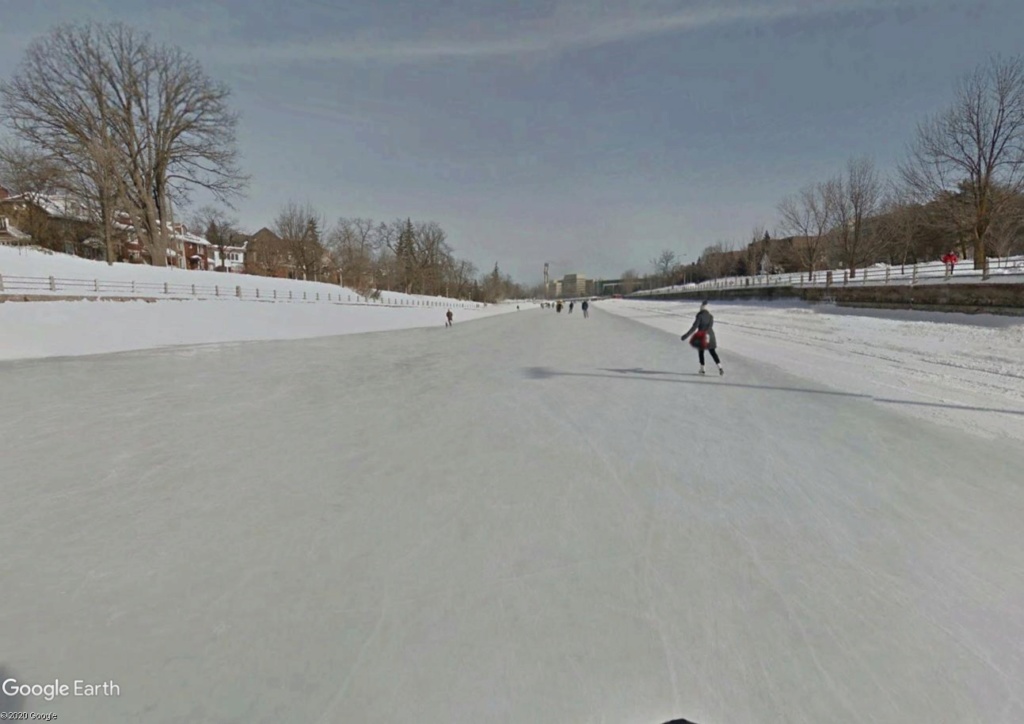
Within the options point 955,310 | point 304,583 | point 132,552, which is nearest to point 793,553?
point 304,583

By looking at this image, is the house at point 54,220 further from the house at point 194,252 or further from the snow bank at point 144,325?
the snow bank at point 144,325

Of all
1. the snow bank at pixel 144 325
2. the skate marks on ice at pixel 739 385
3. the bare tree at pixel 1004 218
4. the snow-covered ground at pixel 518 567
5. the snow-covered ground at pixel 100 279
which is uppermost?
the bare tree at pixel 1004 218

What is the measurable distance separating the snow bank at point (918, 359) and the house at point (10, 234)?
56466 mm

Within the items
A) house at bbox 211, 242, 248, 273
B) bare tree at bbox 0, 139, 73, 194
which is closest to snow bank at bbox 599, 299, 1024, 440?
bare tree at bbox 0, 139, 73, 194

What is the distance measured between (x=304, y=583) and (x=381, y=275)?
78.8 m

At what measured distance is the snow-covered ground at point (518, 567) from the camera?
5.79 ft

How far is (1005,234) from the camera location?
2925 cm

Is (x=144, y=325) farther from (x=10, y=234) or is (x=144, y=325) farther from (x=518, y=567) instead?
(x=10, y=234)

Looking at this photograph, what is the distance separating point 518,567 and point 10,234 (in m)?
59.9

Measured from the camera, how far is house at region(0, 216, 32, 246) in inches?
1416

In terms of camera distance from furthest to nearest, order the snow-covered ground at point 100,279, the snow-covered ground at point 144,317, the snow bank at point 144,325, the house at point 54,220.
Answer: the house at point 54,220
the snow-covered ground at point 100,279
the snow-covered ground at point 144,317
the snow bank at point 144,325

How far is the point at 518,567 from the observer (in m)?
2.57

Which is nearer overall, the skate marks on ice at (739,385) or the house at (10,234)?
the skate marks on ice at (739,385)

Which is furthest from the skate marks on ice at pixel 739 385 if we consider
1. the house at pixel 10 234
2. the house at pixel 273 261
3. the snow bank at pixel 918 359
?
the house at pixel 273 261
